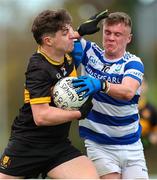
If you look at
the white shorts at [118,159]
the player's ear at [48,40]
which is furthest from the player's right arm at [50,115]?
the white shorts at [118,159]

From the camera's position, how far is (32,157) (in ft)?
15.4

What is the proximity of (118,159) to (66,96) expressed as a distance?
0.93 metres

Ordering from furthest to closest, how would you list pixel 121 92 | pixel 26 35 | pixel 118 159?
pixel 26 35 → pixel 118 159 → pixel 121 92

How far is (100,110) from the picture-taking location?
520cm

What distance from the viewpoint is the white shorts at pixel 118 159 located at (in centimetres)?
525

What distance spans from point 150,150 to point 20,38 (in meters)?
2.66

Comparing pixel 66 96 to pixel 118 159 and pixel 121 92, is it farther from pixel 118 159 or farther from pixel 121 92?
pixel 118 159

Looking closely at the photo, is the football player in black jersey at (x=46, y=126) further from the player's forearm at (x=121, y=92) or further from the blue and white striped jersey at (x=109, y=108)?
the blue and white striped jersey at (x=109, y=108)

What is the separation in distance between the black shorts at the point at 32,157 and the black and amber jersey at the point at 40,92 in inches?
1.9

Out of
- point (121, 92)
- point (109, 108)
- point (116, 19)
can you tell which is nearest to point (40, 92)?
point (121, 92)

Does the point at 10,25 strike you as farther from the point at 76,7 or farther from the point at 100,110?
the point at 100,110

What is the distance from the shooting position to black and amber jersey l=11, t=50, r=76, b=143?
4.56 meters

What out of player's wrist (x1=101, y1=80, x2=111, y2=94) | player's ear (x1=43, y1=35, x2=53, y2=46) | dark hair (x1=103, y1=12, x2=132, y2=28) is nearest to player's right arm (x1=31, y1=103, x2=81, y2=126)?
player's wrist (x1=101, y1=80, x2=111, y2=94)

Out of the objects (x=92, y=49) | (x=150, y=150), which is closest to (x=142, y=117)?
(x=150, y=150)
